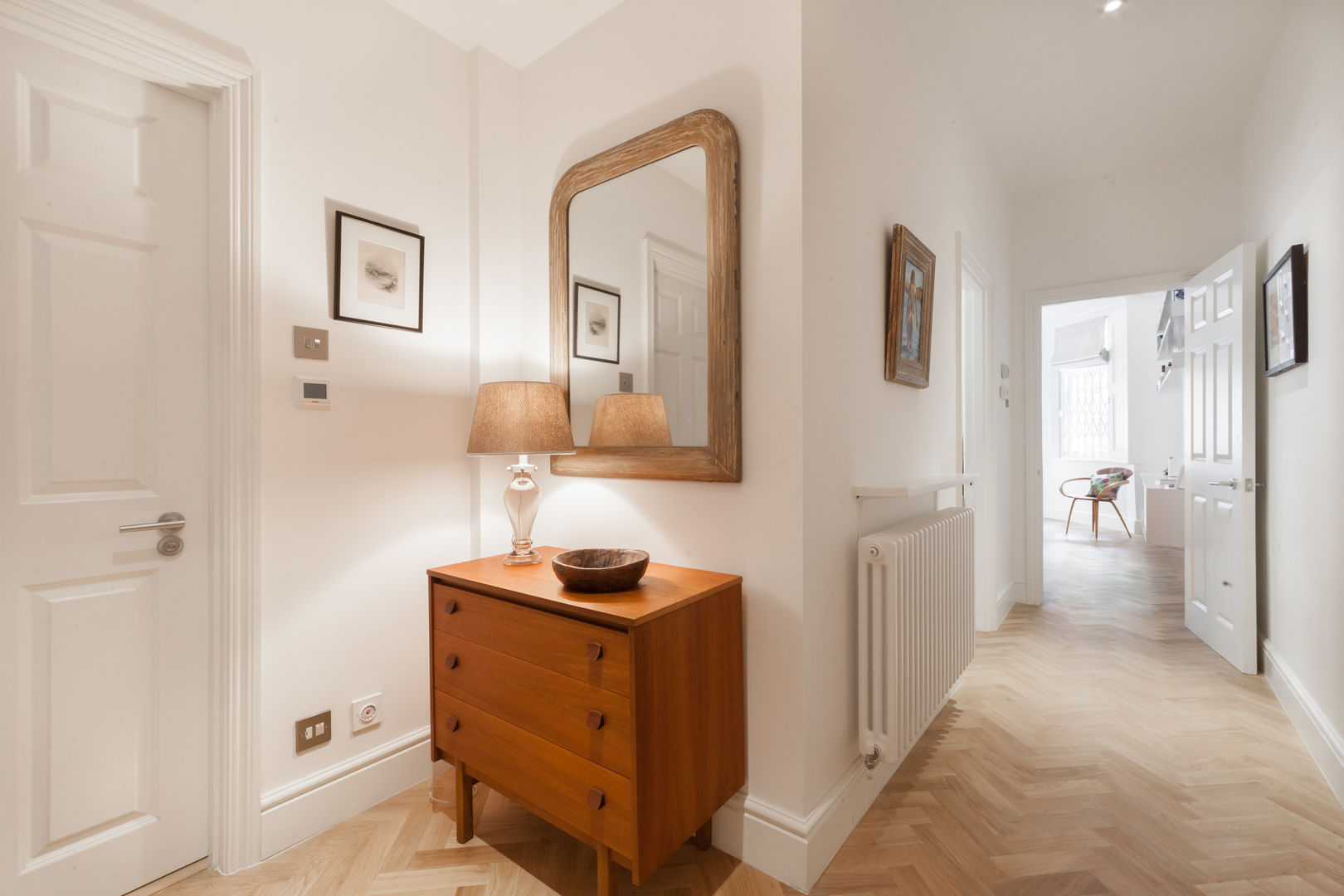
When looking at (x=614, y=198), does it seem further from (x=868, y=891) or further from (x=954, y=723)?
(x=954, y=723)

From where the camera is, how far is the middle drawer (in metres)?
1.32

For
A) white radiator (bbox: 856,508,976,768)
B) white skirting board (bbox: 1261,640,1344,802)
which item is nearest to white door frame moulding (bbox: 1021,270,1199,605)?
white skirting board (bbox: 1261,640,1344,802)

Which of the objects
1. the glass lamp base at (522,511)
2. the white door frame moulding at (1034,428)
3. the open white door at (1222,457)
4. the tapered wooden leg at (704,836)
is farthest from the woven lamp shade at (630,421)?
the white door frame moulding at (1034,428)

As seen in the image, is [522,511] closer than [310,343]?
No

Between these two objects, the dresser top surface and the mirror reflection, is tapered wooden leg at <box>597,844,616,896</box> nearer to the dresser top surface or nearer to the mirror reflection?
the dresser top surface

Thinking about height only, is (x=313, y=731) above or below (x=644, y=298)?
below

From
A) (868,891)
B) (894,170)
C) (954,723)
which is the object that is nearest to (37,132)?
(894,170)

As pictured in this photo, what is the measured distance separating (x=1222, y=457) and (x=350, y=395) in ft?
14.1

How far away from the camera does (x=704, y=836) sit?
164 cm

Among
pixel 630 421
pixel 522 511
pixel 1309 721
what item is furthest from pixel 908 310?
pixel 1309 721

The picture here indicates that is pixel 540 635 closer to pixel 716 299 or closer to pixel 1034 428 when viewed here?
pixel 716 299

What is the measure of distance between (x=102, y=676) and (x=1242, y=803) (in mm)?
3379

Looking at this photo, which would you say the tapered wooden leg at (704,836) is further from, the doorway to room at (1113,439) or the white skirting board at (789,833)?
the doorway to room at (1113,439)

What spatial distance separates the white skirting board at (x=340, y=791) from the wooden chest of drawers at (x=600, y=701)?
11.9 inches
